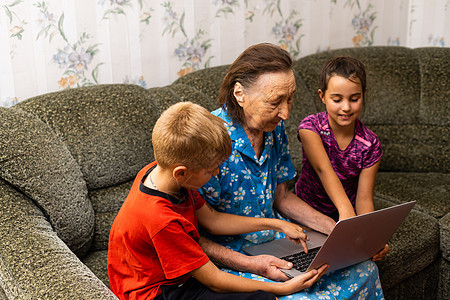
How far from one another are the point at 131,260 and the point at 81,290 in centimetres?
15

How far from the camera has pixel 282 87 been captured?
1464 mm

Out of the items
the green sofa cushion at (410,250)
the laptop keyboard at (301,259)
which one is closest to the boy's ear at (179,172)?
the laptop keyboard at (301,259)

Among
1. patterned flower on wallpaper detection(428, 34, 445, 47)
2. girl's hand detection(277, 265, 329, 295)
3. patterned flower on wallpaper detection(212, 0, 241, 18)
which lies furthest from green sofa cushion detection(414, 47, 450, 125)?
girl's hand detection(277, 265, 329, 295)

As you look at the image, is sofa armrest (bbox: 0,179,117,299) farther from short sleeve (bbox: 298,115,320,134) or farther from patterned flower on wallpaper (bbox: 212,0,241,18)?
patterned flower on wallpaper (bbox: 212,0,241,18)

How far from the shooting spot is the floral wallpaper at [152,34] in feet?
6.29

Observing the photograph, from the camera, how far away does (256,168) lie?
1.57 meters

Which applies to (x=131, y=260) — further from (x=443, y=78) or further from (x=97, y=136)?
(x=443, y=78)

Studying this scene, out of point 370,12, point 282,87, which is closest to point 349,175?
point 282,87

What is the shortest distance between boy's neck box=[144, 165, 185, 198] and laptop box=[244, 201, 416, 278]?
1.35 ft

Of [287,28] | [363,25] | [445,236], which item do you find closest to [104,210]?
[445,236]

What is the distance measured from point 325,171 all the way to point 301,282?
0.47m

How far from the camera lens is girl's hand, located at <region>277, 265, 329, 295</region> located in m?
1.37

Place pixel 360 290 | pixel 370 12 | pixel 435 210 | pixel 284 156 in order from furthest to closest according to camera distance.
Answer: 1. pixel 370 12
2. pixel 435 210
3. pixel 284 156
4. pixel 360 290

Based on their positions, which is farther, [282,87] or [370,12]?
[370,12]
